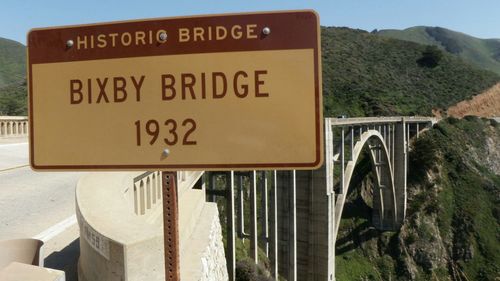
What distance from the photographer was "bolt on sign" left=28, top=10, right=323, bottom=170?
196cm

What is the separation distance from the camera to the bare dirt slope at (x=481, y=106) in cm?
5960

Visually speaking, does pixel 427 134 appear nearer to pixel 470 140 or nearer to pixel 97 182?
pixel 470 140

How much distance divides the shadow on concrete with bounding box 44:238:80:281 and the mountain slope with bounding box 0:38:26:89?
118 m

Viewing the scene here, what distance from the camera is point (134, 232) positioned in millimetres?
4105

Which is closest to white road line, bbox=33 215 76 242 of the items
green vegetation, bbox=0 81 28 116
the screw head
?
the screw head

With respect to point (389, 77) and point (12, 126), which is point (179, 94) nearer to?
point (12, 126)

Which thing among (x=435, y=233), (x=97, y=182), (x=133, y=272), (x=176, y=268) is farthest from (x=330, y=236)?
(x=435, y=233)

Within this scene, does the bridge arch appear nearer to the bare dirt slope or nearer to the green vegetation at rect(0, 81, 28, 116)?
the bare dirt slope

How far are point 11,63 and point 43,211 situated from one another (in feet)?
467

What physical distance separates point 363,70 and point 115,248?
7319 centimetres

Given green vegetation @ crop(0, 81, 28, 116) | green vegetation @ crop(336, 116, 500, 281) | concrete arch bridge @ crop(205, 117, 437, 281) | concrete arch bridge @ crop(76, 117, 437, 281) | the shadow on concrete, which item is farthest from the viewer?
green vegetation @ crop(0, 81, 28, 116)

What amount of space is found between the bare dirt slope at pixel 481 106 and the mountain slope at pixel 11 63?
10934 cm

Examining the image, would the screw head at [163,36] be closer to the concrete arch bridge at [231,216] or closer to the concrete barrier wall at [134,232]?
the concrete arch bridge at [231,216]

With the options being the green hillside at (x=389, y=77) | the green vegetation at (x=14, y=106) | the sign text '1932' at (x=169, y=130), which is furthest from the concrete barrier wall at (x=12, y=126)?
the green hillside at (x=389, y=77)
